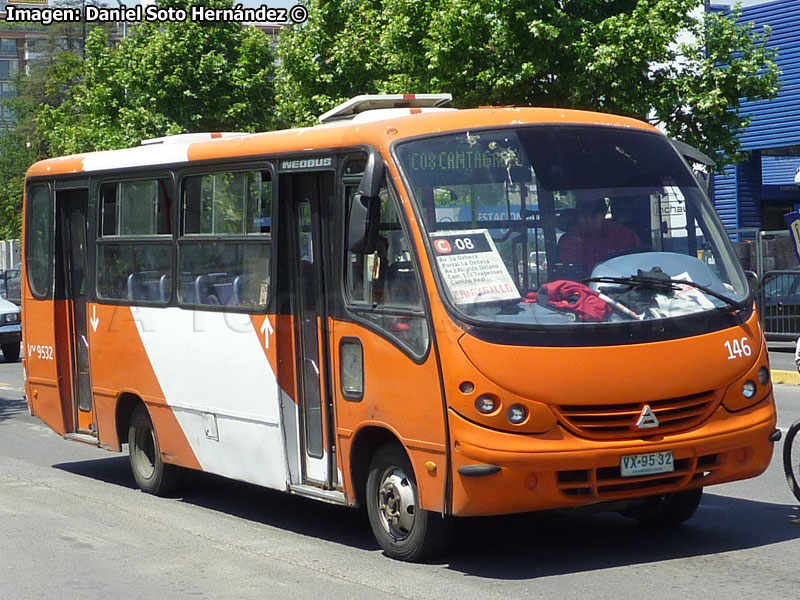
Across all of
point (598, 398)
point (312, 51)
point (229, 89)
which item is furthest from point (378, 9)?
point (598, 398)

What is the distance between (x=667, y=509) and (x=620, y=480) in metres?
1.31

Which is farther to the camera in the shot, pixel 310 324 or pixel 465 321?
pixel 310 324

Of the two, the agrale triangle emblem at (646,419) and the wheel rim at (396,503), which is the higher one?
the agrale triangle emblem at (646,419)

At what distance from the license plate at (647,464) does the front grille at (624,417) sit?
11cm

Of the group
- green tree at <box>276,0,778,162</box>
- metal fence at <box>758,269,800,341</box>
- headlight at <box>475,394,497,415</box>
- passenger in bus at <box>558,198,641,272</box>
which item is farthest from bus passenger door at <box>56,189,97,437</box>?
green tree at <box>276,0,778,162</box>

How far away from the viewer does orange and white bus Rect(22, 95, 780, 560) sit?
6.89m

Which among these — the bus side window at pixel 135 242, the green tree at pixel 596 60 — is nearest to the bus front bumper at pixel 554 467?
the bus side window at pixel 135 242

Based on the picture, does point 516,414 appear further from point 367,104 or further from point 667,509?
point 367,104

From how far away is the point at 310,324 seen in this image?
330 inches

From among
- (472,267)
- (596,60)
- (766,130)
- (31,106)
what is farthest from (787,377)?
(31,106)

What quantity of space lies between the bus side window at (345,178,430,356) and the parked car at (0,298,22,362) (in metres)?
18.1

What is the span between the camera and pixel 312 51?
34.2 metres

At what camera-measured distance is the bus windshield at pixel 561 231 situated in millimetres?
7141

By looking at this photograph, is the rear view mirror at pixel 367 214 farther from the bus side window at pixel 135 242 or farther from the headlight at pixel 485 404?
the bus side window at pixel 135 242
